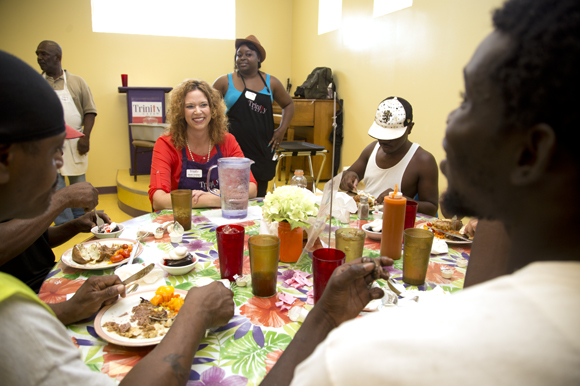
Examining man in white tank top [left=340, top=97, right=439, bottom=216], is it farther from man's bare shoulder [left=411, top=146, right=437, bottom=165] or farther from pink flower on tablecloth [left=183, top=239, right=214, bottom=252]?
pink flower on tablecloth [left=183, top=239, right=214, bottom=252]

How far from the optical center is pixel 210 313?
86 centimetres

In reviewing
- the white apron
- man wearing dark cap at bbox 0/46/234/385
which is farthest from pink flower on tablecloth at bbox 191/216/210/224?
the white apron

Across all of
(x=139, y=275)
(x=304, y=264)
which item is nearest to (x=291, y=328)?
(x=304, y=264)

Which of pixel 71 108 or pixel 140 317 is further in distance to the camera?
pixel 71 108

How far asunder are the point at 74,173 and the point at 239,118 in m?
2.18

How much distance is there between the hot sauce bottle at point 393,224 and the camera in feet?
4.15

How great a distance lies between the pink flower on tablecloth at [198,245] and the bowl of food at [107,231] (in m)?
0.32

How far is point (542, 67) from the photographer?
363mm

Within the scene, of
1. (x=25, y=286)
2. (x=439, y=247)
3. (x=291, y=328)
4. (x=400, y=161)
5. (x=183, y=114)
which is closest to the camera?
(x=25, y=286)

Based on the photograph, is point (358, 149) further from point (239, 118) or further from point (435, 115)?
point (239, 118)

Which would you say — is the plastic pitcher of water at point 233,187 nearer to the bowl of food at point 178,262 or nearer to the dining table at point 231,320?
the dining table at point 231,320

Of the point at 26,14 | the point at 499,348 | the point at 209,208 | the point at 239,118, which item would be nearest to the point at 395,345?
the point at 499,348

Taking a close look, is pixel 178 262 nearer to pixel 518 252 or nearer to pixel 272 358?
pixel 272 358

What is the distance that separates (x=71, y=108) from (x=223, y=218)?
10.5 feet
